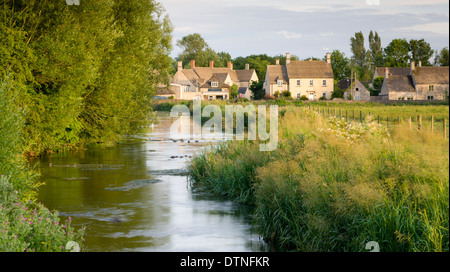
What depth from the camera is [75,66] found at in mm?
21297

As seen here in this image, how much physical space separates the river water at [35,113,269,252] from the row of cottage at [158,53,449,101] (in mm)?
37439

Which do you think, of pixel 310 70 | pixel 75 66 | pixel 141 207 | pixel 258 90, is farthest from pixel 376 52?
pixel 141 207

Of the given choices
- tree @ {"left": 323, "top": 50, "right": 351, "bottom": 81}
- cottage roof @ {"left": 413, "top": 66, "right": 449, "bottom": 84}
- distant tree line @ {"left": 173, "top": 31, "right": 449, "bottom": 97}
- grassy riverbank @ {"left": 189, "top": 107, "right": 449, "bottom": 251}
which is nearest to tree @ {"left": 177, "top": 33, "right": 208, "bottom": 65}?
distant tree line @ {"left": 173, "top": 31, "right": 449, "bottom": 97}

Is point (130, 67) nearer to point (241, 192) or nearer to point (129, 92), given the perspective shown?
point (129, 92)

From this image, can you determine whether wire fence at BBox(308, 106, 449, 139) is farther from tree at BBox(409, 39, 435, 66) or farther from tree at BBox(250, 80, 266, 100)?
tree at BBox(409, 39, 435, 66)

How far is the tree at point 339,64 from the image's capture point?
3704 inches

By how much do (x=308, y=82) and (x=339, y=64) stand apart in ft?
31.3

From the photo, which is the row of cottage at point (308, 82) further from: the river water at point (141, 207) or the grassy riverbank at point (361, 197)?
the grassy riverbank at point (361, 197)

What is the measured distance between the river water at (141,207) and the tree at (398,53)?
Answer: 71969mm

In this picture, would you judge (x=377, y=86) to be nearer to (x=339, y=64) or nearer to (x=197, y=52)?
(x=339, y=64)
